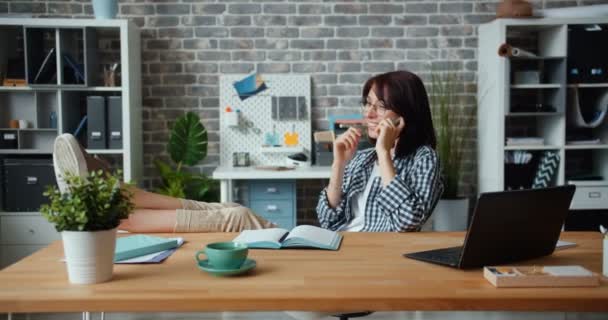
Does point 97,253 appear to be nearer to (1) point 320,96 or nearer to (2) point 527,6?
(1) point 320,96

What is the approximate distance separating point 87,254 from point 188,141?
3.09 m

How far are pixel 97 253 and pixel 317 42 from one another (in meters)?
3.49

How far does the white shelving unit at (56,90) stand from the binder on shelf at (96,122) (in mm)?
62

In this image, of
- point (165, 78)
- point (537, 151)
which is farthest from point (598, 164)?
point (165, 78)

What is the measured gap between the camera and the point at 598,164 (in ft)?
14.8

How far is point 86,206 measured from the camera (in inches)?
52.0

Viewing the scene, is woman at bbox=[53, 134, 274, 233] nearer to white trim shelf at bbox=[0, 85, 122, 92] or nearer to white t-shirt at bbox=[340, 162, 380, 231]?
white t-shirt at bbox=[340, 162, 380, 231]

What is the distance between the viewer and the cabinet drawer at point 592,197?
13.6ft

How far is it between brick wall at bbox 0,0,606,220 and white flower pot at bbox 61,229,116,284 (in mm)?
3298

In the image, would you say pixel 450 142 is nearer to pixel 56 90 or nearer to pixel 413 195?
pixel 413 195

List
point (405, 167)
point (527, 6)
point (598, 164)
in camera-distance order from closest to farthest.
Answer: point (405, 167), point (527, 6), point (598, 164)

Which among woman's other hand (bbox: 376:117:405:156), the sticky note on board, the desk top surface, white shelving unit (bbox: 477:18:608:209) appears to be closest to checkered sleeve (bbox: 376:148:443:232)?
woman's other hand (bbox: 376:117:405:156)

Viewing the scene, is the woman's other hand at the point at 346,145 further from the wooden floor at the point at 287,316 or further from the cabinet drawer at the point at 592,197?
the cabinet drawer at the point at 592,197

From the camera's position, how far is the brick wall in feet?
14.9
